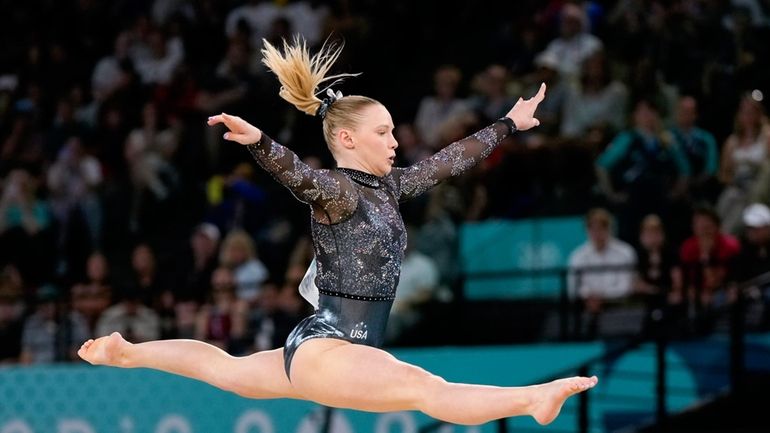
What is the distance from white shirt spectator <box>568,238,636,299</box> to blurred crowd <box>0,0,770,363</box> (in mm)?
20

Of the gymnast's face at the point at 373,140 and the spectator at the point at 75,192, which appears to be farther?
the spectator at the point at 75,192

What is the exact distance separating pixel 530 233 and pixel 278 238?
2142 millimetres

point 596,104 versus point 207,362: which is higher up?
point 596,104

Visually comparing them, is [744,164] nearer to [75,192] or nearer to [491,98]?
[491,98]

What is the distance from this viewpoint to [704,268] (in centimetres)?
884

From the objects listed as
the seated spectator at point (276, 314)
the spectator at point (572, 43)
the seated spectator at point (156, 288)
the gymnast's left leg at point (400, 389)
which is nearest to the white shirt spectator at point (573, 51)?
the spectator at point (572, 43)

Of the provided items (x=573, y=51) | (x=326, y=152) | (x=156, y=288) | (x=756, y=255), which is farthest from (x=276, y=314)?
(x=756, y=255)

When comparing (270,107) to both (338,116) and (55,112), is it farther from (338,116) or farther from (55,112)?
(338,116)

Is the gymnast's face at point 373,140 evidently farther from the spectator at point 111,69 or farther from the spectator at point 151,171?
the spectator at point 111,69

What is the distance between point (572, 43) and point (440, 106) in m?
1.06

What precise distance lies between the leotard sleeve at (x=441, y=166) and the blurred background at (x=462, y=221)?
293cm

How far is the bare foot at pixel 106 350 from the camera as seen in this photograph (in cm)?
558

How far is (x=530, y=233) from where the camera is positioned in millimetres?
9594

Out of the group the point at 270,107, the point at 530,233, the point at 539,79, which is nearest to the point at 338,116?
the point at 530,233
